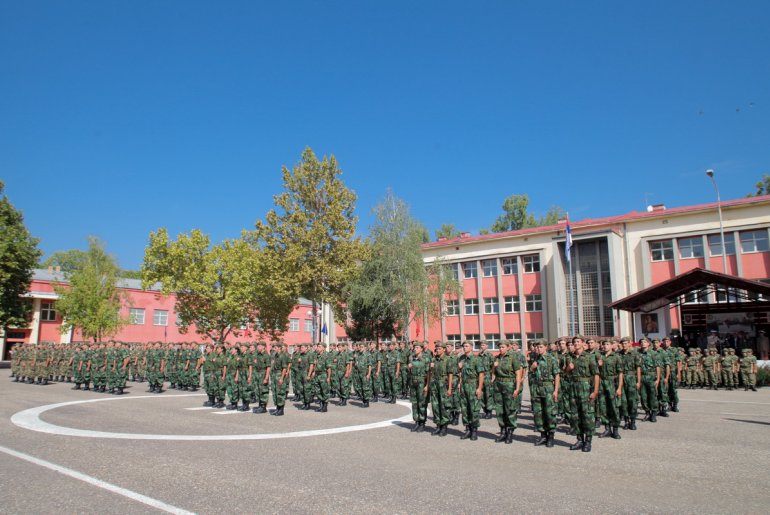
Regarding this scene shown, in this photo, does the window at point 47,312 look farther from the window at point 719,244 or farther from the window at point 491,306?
the window at point 719,244

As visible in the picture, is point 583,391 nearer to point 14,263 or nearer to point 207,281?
point 207,281

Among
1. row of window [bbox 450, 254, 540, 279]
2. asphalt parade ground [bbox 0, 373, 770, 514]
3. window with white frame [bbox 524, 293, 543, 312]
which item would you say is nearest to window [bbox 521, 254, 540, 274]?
row of window [bbox 450, 254, 540, 279]

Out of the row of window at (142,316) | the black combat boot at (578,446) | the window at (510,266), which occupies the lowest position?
the black combat boot at (578,446)

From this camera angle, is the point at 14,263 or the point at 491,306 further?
the point at 491,306

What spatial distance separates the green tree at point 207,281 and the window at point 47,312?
2039cm

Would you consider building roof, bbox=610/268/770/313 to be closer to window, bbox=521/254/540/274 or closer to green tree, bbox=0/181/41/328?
window, bbox=521/254/540/274

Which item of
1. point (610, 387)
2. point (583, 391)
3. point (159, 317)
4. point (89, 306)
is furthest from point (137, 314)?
point (583, 391)

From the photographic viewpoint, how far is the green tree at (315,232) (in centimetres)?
3016

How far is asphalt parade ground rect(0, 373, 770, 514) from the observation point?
6.01 meters

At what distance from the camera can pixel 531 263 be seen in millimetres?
40750

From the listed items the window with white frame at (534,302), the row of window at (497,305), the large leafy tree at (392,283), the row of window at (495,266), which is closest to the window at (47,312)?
the large leafy tree at (392,283)

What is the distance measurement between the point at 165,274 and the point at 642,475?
37406 mm

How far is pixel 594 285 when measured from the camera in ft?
123

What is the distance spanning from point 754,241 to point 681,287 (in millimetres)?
10032
